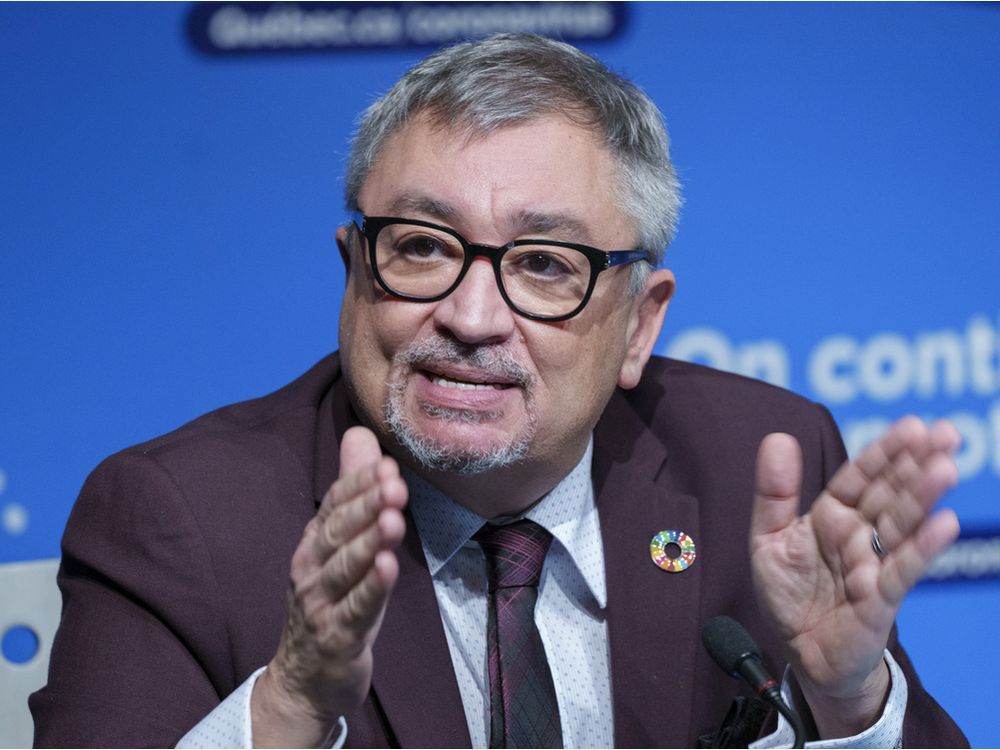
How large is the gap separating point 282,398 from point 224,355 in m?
0.57

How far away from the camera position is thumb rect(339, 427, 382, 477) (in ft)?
4.39

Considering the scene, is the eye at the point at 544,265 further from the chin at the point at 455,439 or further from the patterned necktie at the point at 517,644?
the patterned necktie at the point at 517,644

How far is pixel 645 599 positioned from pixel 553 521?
0.62ft

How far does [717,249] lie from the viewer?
278 cm

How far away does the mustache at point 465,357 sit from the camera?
5.79 ft

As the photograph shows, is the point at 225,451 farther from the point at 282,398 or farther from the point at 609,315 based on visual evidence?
the point at 609,315

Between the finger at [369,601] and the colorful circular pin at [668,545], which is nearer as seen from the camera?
the finger at [369,601]

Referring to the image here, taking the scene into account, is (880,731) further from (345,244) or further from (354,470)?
(345,244)

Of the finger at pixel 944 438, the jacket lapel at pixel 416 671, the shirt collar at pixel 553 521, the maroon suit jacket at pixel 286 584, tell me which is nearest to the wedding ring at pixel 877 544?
the finger at pixel 944 438

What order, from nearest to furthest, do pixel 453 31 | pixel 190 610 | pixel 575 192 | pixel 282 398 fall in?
pixel 190 610 < pixel 575 192 < pixel 282 398 < pixel 453 31

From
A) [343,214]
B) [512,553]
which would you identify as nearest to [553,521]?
[512,553]

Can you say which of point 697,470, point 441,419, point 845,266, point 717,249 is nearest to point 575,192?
point 441,419

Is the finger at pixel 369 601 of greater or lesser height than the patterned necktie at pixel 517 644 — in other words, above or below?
above

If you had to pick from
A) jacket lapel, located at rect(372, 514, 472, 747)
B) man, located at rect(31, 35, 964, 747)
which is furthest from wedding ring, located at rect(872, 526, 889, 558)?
jacket lapel, located at rect(372, 514, 472, 747)
